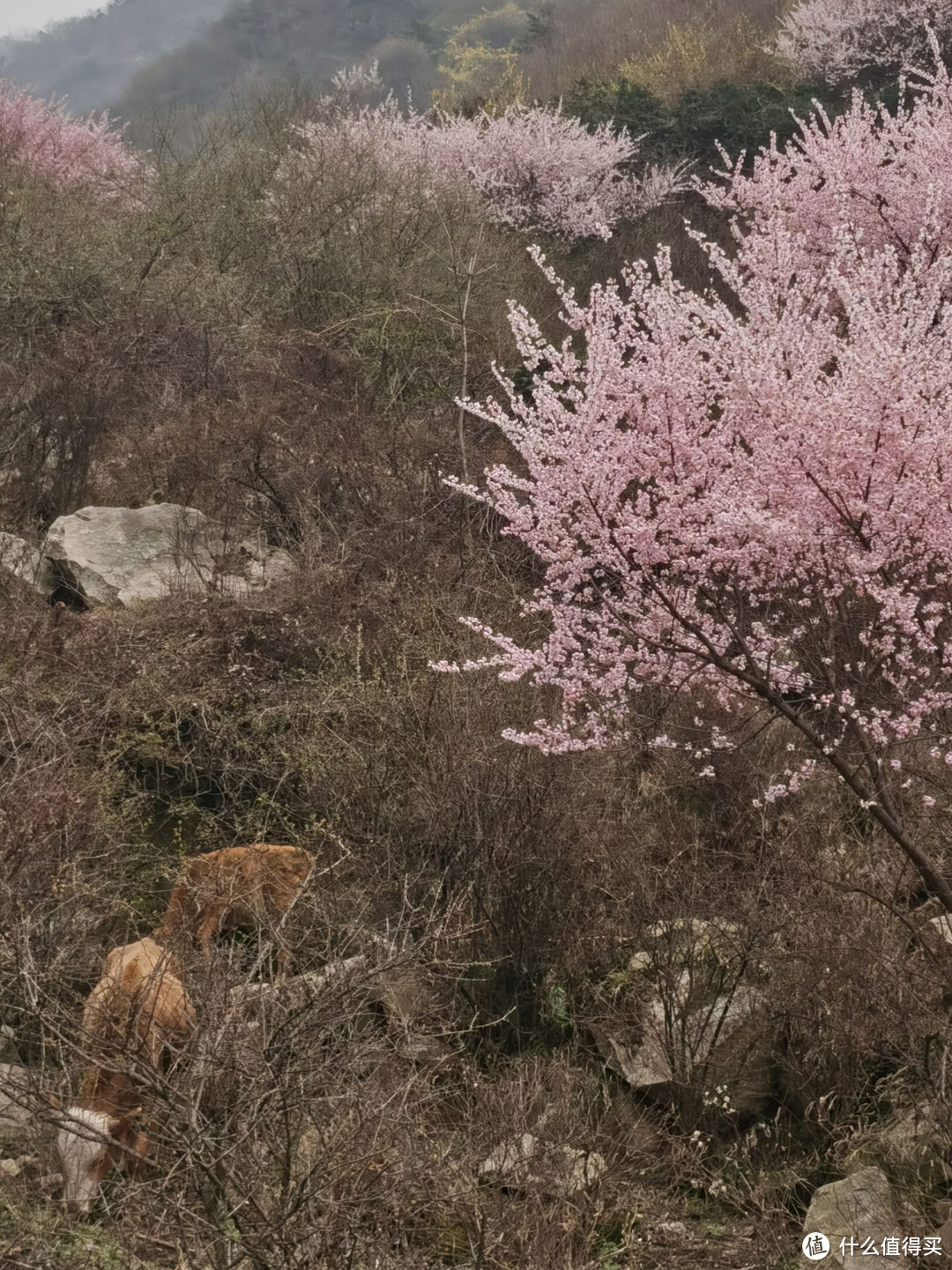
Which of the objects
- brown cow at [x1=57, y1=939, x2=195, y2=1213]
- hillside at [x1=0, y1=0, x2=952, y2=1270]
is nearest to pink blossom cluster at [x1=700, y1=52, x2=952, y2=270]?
hillside at [x1=0, y1=0, x2=952, y2=1270]

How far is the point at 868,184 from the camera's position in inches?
464

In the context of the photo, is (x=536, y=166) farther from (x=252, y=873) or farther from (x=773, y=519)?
(x=252, y=873)

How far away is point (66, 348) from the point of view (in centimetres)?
1234

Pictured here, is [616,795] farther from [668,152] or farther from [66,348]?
[668,152]

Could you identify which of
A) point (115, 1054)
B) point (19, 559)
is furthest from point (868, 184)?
point (115, 1054)

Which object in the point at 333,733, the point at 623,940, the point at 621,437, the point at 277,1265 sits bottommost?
the point at 623,940

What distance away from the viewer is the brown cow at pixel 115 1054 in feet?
12.7

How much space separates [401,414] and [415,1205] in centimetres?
948

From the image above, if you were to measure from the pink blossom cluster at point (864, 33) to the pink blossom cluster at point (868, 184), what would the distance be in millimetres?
9886

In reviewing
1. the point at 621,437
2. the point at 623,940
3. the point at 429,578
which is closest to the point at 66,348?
the point at 429,578

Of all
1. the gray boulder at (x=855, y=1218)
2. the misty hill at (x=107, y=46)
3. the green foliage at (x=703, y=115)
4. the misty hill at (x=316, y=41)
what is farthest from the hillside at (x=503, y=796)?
the misty hill at (x=107, y=46)

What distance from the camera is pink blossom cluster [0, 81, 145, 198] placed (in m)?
17.5

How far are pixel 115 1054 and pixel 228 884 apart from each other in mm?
1904

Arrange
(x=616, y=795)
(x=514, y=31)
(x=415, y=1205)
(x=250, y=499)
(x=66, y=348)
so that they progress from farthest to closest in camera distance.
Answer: (x=514, y=31) → (x=66, y=348) → (x=250, y=499) → (x=616, y=795) → (x=415, y=1205)
